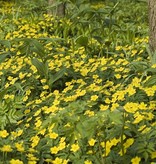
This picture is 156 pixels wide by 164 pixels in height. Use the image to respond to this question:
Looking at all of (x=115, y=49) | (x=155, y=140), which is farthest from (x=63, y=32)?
(x=155, y=140)

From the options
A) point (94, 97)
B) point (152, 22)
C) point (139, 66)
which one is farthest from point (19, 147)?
point (152, 22)

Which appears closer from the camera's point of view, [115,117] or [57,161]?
[115,117]

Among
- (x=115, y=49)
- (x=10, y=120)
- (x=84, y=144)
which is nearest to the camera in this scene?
(x=84, y=144)

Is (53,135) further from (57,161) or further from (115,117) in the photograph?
(115,117)

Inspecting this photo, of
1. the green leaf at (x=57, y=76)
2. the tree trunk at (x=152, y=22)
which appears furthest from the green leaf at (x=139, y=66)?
the green leaf at (x=57, y=76)

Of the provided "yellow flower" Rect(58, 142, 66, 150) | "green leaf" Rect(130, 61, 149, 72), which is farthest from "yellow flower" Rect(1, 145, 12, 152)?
"green leaf" Rect(130, 61, 149, 72)

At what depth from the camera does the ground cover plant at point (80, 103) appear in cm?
216

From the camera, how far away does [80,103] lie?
7.91 feet

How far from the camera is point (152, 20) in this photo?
3.51 metres

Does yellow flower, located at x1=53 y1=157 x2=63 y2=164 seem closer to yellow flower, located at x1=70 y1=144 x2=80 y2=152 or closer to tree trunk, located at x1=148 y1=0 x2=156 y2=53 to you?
yellow flower, located at x1=70 y1=144 x2=80 y2=152

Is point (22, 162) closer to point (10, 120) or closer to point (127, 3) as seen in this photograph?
point (10, 120)

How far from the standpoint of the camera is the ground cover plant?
7.07ft

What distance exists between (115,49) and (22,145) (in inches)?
71.6

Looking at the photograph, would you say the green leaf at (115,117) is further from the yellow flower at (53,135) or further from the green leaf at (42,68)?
the green leaf at (42,68)
